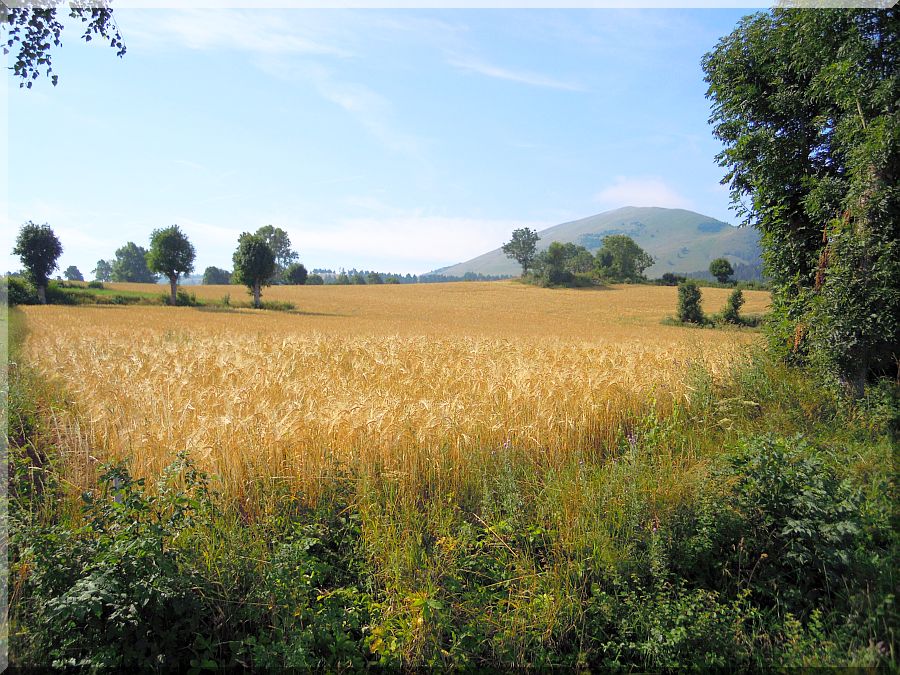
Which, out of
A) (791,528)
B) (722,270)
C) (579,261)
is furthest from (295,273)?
(791,528)

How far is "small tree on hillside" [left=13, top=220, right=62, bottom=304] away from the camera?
45.6 meters

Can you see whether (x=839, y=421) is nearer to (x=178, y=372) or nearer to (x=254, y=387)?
(x=254, y=387)

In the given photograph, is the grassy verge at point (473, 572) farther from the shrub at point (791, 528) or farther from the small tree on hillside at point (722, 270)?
the small tree on hillside at point (722, 270)

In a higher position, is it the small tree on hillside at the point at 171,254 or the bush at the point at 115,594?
the small tree on hillside at the point at 171,254

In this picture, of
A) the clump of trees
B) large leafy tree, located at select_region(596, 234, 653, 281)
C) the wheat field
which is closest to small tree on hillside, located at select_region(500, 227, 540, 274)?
the clump of trees

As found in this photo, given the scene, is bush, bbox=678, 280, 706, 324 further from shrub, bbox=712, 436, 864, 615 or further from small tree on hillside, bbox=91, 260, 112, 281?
small tree on hillside, bbox=91, 260, 112, 281

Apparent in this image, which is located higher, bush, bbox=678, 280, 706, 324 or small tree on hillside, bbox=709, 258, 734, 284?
small tree on hillside, bbox=709, 258, 734, 284

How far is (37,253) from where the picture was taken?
46312 millimetres

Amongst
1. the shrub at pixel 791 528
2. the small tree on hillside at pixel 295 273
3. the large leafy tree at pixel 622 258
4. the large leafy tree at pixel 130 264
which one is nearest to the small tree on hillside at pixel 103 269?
the large leafy tree at pixel 130 264

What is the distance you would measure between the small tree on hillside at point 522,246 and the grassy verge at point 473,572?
414ft

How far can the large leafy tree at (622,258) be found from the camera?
104 meters

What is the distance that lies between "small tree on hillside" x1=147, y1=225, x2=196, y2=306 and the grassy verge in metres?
55.6

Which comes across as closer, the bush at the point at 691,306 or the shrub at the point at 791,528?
the shrub at the point at 791,528

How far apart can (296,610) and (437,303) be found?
56.2 metres
